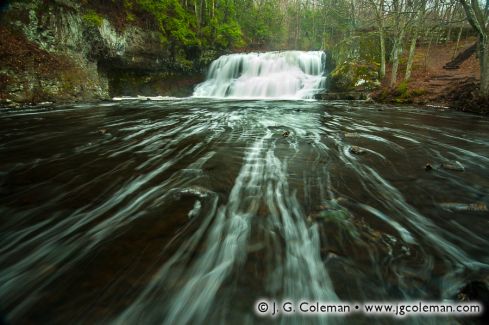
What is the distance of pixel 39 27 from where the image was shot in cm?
1205

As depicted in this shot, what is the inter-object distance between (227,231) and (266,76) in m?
17.8

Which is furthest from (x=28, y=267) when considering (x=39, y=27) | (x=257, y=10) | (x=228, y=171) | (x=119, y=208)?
(x=257, y=10)

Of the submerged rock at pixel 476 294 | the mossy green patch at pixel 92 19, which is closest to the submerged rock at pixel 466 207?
the submerged rock at pixel 476 294

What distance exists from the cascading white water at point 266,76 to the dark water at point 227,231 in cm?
1321

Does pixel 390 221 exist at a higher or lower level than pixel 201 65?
lower

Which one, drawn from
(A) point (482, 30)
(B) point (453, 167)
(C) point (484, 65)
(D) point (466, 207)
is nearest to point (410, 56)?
(A) point (482, 30)

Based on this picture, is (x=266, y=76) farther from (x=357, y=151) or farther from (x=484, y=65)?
(x=357, y=151)

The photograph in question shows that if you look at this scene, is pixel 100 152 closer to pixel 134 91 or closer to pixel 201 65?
pixel 134 91

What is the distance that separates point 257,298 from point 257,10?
3823 centimetres

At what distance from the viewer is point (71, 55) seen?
42.9 feet

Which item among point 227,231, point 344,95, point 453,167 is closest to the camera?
point 227,231

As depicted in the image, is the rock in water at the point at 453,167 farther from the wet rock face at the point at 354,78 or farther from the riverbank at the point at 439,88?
the wet rock face at the point at 354,78

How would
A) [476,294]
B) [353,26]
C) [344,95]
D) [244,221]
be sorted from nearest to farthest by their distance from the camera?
[476,294], [244,221], [344,95], [353,26]

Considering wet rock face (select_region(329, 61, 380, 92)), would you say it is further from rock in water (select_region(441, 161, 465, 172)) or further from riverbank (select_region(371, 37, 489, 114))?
rock in water (select_region(441, 161, 465, 172))
